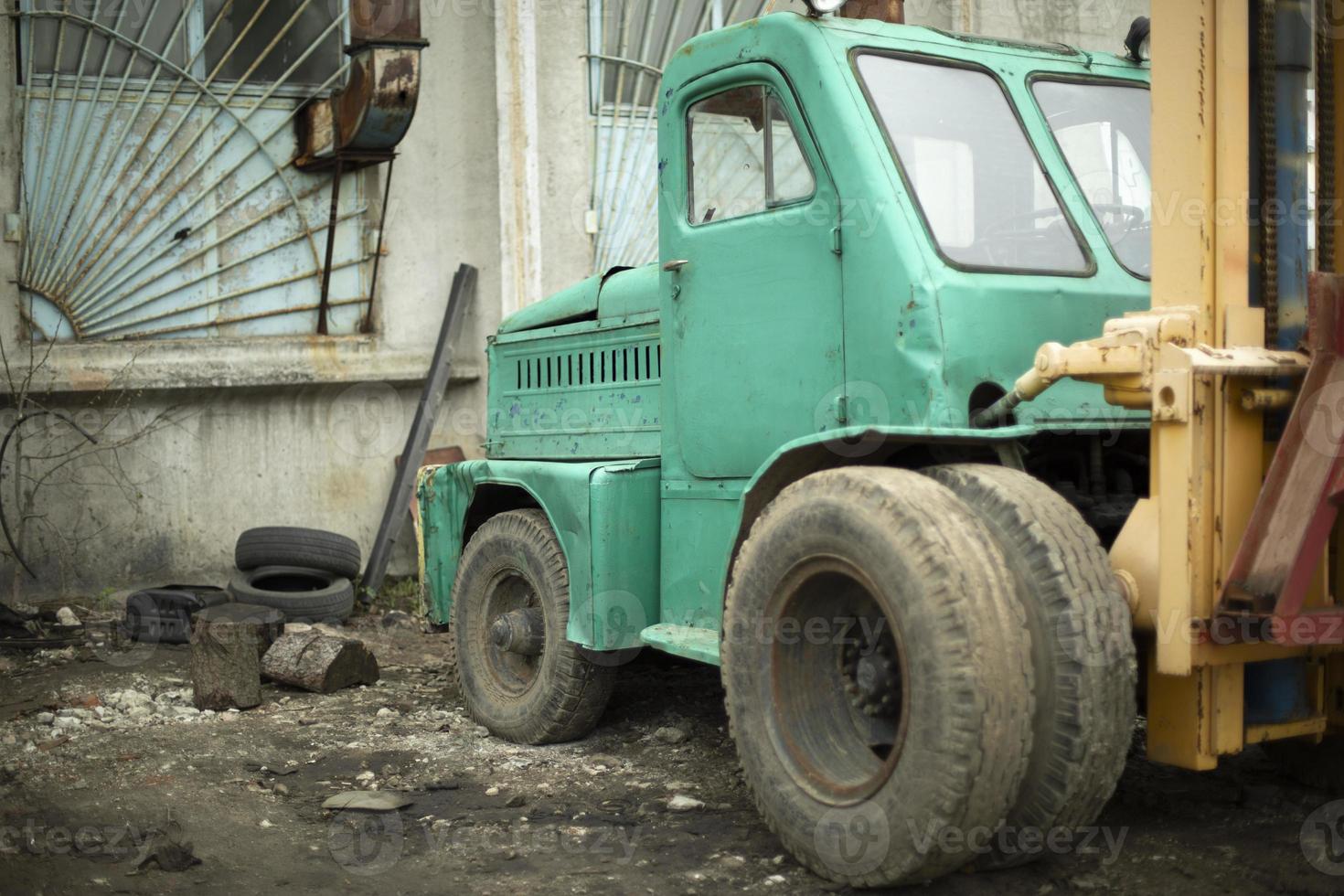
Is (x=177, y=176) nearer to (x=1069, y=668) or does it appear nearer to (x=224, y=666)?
(x=224, y=666)

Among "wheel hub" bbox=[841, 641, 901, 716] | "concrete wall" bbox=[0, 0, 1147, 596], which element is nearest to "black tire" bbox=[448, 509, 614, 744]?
"wheel hub" bbox=[841, 641, 901, 716]

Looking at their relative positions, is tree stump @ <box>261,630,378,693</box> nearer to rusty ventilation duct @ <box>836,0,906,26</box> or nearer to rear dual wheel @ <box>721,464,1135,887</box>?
rear dual wheel @ <box>721,464,1135,887</box>

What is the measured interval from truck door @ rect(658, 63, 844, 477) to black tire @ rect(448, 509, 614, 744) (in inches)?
36.7

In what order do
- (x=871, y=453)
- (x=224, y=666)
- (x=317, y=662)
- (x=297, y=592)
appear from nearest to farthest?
1. (x=871, y=453)
2. (x=224, y=666)
3. (x=317, y=662)
4. (x=297, y=592)

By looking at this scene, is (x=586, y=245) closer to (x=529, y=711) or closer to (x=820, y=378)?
(x=529, y=711)

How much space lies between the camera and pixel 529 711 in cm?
556

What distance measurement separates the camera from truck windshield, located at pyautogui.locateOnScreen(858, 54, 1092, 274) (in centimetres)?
420

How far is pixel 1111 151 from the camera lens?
4750 mm

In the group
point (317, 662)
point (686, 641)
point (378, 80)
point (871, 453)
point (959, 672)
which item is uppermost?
point (378, 80)

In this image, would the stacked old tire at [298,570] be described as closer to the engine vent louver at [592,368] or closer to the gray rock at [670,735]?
the engine vent louver at [592,368]

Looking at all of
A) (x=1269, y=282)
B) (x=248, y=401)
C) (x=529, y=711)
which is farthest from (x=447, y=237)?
(x=1269, y=282)

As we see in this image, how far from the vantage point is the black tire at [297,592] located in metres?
7.85

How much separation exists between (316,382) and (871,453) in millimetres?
5890

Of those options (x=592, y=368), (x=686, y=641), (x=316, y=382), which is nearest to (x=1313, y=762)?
(x=686, y=641)
